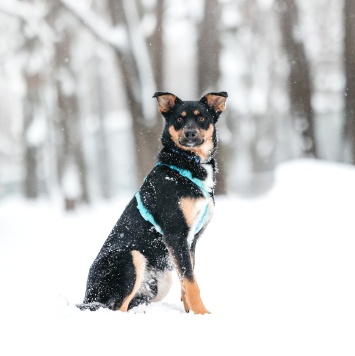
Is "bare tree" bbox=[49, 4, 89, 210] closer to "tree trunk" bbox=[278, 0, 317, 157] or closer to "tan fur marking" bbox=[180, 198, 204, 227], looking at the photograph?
"tree trunk" bbox=[278, 0, 317, 157]

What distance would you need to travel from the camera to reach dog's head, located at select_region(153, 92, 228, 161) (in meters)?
4.86

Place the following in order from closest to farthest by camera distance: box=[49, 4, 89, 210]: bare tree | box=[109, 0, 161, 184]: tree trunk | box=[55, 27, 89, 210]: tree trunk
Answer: box=[109, 0, 161, 184]: tree trunk
box=[49, 4, 89, 210]: bare tree
box=[55, 27, 89, 210]: tree trunk

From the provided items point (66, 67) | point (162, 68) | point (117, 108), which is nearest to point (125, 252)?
point (162, 68)

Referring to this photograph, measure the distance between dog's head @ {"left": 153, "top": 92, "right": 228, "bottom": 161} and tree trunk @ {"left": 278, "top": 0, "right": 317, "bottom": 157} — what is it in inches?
→ 343

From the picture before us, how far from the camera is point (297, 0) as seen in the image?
13781mm

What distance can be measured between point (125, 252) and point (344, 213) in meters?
5.22

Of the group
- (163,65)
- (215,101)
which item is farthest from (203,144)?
(163,65)

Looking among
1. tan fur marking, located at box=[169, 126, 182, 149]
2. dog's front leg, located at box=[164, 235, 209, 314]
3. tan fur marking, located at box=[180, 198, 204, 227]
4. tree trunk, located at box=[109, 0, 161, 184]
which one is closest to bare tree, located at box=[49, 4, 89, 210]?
tree trunk, located at box=[109, 0, 161, 184]

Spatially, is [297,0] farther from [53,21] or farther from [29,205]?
[29,205]

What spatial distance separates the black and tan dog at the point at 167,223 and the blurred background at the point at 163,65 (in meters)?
8.44

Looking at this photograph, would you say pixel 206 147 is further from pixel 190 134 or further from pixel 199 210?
pixel 199 210

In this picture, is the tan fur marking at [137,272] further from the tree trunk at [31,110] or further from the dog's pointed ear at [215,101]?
the tree trunk at [31,110]

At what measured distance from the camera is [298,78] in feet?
44.0

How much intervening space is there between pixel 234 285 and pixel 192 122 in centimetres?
270
